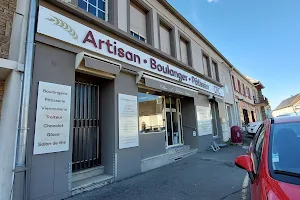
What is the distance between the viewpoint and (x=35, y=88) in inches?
168

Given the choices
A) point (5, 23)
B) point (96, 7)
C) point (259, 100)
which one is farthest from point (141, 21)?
point (259, 100)

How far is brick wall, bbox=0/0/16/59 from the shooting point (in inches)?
159

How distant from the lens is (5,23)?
4172 millimetres

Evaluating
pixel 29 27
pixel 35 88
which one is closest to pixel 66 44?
pixel 29 27

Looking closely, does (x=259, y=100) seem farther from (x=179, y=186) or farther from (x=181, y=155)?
(x=179, y=186)

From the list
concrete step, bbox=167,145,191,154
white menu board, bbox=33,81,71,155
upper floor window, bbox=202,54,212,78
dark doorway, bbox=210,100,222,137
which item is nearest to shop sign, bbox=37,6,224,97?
white menu board, bbox=33,81,71,155

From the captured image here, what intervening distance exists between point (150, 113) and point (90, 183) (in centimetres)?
400

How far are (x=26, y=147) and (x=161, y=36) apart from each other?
777 cm

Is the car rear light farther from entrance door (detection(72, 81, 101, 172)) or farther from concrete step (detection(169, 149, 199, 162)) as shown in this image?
concrete step (detection(169, 149, 199, 162))

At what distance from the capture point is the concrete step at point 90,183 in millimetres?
4644

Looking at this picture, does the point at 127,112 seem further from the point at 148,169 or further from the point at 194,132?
the point at 194,132

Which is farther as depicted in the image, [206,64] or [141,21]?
[206,64]

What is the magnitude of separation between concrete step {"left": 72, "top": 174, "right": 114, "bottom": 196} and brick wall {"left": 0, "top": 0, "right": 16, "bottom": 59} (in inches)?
134

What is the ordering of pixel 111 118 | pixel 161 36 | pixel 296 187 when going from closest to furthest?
pixel 296 187, pixel 111 118, pixel 161 36
